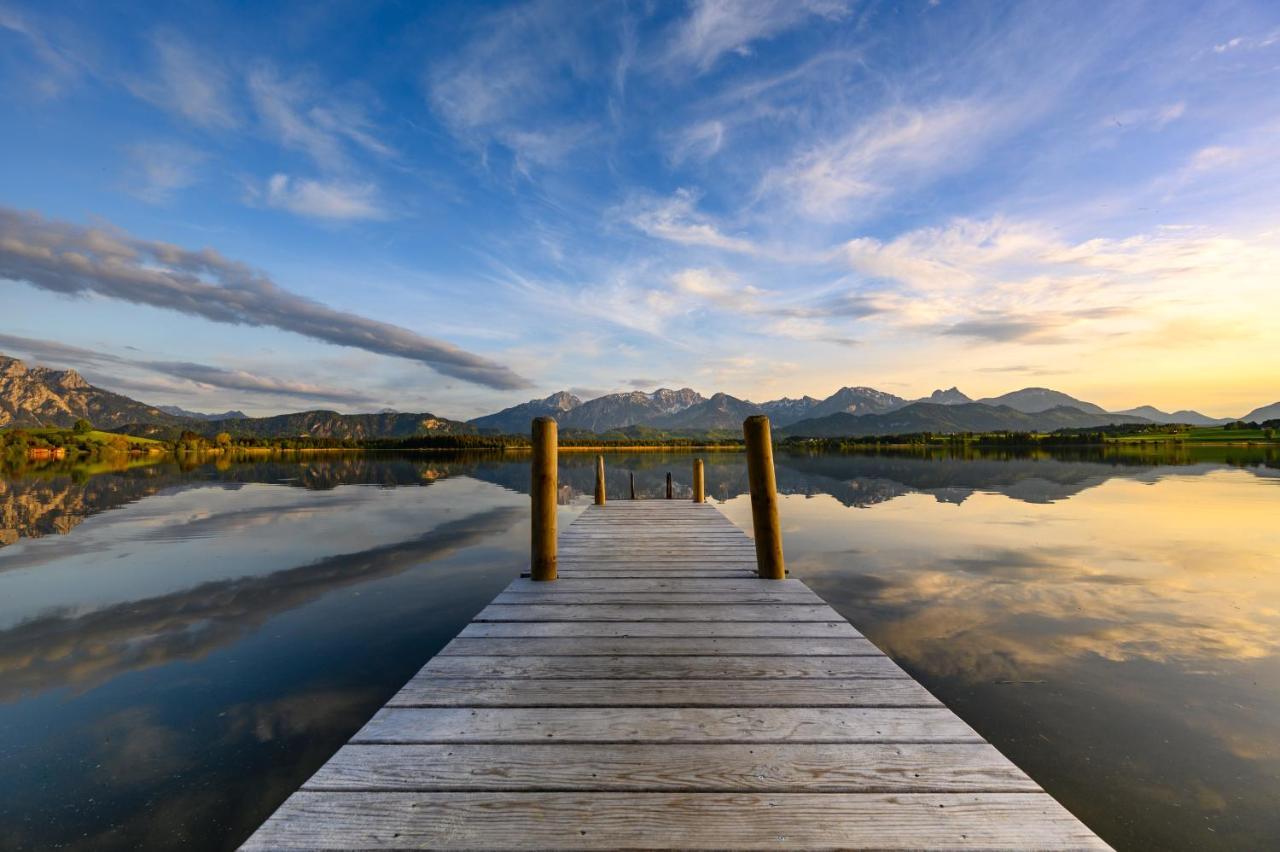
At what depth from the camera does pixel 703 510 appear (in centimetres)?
1605

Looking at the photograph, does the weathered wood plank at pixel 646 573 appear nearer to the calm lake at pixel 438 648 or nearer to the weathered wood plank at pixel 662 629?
the weathered wood plank at pixel 662 629

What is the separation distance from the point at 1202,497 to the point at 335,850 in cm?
3689

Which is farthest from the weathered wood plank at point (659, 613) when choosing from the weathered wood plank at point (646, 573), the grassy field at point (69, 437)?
the grassy field at point (69, 437)

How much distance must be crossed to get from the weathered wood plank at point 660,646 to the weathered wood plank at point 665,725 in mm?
1091

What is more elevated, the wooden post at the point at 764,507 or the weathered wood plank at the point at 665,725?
the wooden post at the point at 764,507

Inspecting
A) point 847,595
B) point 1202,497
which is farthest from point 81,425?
point 1202,497

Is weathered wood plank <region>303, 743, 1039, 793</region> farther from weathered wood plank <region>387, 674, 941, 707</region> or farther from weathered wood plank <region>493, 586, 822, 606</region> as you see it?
weathered wood plank <region>493, 586, 822, 606</region>

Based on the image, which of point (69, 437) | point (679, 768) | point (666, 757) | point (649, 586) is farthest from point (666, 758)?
point (69, 437)

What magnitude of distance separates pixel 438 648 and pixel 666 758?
6176mm

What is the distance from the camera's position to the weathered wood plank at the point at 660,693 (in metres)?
3.95

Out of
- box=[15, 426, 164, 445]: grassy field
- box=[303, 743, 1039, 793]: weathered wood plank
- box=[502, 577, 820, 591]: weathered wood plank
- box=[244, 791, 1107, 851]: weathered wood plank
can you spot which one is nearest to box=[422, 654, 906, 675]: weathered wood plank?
box=[303, 743, 1039, 793]: weathered wood plank

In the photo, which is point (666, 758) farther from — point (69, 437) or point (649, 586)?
point (69, 437)

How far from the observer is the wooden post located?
784 cm

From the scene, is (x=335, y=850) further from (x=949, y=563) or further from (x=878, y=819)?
(x=949, y=563)
